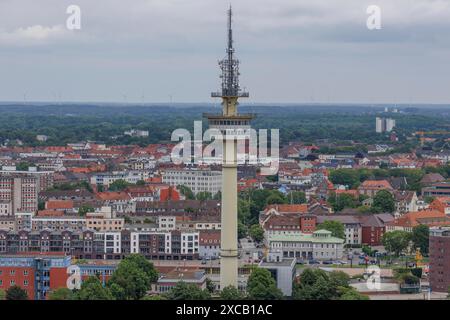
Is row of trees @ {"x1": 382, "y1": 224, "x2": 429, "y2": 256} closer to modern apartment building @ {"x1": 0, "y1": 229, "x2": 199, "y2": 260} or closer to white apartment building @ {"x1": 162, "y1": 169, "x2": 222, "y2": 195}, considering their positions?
modern apartment building @ {"x1": 0, "y1": 229, "x2": 199, "y2": 260}

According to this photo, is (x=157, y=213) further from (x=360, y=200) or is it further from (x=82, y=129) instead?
(x=82, y=129)

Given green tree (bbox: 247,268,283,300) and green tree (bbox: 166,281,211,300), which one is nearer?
green tree (bbox: 166,281,211,300)

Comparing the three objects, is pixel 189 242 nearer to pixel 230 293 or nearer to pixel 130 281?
pixel 130 281

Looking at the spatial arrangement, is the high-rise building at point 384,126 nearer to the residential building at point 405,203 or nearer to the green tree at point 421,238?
the residential building at point 405,203

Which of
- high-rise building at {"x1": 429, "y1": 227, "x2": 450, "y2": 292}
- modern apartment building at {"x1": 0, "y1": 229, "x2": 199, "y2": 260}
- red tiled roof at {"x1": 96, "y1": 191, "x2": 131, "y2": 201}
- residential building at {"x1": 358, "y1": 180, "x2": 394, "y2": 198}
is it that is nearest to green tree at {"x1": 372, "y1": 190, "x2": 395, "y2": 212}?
residential building at {"x1": 358, "y1": 180, "x2": 394, "y2": 198}

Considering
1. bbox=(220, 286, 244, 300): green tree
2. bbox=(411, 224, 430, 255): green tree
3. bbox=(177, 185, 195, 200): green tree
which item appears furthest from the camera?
bbox=(177, 185, 195, 200): green tree

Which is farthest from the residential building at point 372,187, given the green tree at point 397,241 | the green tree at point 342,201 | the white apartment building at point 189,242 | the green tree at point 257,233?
the white apartment building at point 189,242

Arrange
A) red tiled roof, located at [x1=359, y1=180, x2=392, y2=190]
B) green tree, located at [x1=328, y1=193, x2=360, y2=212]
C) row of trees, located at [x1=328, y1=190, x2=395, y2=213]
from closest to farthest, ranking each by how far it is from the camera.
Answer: row of trees, located at [x1=328, y1=190, x2=395, y2=213] → green tree, located at [x1=328, y1=193, x2=360, y2=212] → red tiled roof, located at [x1=359, y1=180, x2=392, y2=190]
